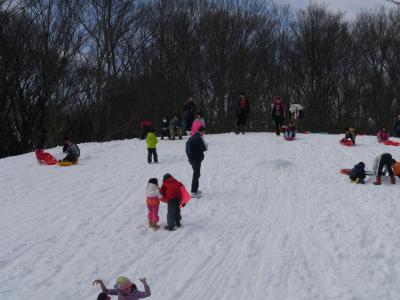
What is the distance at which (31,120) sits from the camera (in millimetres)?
30391

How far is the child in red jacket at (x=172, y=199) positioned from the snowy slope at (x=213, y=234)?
0.90 feet

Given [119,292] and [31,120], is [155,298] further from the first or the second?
[31,120]

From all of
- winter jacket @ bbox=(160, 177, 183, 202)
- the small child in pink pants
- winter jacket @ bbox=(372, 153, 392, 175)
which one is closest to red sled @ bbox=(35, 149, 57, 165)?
the small child in pink pants

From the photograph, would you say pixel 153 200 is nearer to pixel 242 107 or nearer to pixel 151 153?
pixel 151 153

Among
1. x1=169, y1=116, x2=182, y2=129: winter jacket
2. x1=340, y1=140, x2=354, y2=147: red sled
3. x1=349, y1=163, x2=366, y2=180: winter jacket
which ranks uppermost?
x1=169, y1=116, x2=182, y2=129: winter jacket

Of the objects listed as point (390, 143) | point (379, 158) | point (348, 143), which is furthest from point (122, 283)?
point (390, 143)

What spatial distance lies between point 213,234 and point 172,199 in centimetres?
111

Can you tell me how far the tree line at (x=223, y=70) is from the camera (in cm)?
3306

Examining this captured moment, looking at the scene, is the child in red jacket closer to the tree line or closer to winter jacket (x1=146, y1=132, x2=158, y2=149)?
winter jacket (x1=146, y1=132, x2=158, y2=149)

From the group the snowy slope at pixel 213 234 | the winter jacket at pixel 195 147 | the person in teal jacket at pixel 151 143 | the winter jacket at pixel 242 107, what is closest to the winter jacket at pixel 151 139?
the person in teal jacket at pixel 151 143

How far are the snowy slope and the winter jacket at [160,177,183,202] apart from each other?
2.41 ft

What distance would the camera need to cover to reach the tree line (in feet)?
108

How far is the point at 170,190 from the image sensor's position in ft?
33.9

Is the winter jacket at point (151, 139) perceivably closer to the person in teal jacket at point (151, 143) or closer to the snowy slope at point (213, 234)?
the person in teal jacket at point (151, 143)
